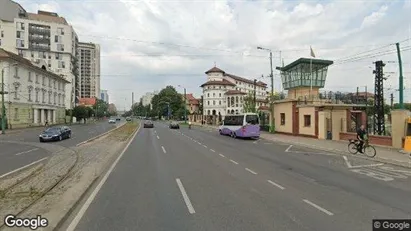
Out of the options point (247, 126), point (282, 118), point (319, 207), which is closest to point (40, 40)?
point (282, 118)

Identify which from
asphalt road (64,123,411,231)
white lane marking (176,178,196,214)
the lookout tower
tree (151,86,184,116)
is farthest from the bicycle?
tree (151,86,184,116)

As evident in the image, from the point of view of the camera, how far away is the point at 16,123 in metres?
57.8

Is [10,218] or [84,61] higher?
[84,61]

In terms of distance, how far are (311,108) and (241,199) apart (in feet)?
94.2

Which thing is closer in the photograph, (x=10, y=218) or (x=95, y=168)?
(x=10, y=218)

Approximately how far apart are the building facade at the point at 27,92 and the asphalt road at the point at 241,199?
44.6 m

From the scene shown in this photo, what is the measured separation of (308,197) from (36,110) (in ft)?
221

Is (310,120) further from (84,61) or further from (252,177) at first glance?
Result: (84,61)

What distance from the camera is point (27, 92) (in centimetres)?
6247

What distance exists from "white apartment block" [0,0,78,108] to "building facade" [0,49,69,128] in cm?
2977

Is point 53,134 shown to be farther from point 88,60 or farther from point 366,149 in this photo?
point 88,60

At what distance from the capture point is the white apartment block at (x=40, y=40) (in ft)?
344

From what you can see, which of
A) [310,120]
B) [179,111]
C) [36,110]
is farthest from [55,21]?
[310,120]

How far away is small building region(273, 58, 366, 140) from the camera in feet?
109
